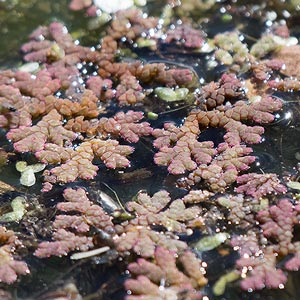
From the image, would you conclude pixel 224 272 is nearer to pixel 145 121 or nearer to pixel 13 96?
pixel 145 121

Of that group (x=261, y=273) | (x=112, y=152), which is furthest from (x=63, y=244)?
(x=261, y=273)

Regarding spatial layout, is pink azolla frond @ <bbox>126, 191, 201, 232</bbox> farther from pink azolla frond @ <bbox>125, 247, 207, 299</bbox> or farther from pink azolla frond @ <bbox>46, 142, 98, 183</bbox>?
pink azolla frond @ <bbox>46, 142, 98, 183</bbox>

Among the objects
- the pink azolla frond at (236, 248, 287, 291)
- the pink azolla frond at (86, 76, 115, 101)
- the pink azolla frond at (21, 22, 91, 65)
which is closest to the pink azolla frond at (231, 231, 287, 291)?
the pink azolla frond at (236, 248, 287, 291)

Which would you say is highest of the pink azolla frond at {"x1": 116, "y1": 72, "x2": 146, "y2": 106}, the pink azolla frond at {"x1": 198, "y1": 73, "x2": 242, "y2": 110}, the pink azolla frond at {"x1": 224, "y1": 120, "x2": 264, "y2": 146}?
the pink azolla frond at {"x1": 198, "y1": 73, "x2": 242, "y2": 110}

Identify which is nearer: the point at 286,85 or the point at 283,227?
the point at 283,227

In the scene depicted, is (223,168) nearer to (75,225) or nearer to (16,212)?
(75,225)

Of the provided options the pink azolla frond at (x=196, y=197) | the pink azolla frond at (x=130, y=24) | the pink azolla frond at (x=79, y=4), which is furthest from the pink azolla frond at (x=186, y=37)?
the pink azolla frond at (x=196, y=197)

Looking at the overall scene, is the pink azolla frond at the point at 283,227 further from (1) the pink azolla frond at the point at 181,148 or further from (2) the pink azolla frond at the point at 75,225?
(2) the pink azolla frond at the point at 75,225
